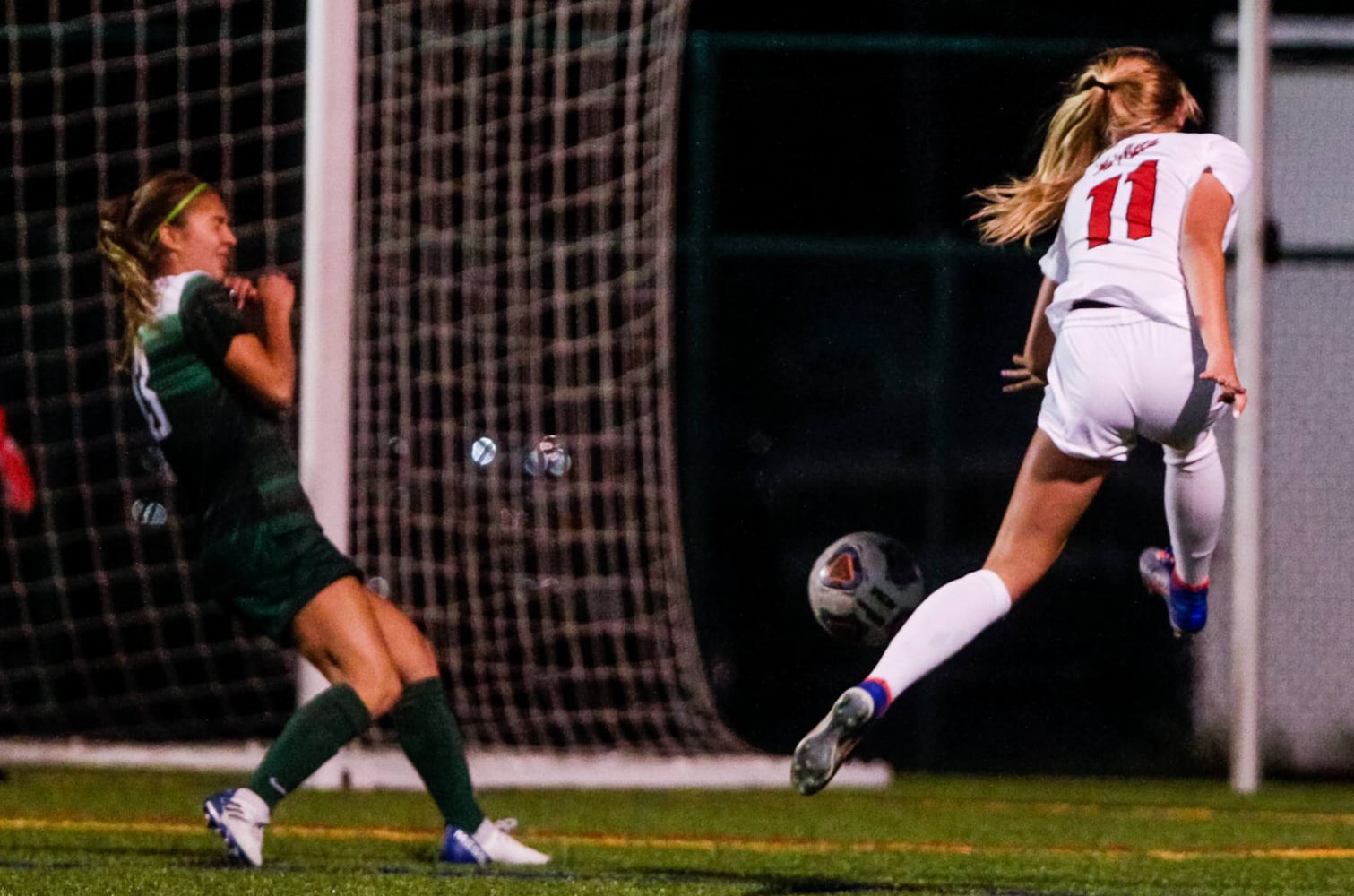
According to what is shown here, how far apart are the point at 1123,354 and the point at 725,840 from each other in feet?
6.72

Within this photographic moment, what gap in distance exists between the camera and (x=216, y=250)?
5000mm

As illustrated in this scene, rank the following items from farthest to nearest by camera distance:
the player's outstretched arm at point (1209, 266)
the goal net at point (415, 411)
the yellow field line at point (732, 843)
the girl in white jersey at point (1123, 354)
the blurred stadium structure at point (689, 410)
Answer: the blurred stadium structure at point (689, 410) < the goal net at point (415, 411) < the yellow field line at point (732, 843) < the girl in white jersey at point (1123, 354) < the player's outstretched arm at point (1209, 266)

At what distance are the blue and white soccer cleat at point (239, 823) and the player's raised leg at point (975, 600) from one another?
4.12 ft

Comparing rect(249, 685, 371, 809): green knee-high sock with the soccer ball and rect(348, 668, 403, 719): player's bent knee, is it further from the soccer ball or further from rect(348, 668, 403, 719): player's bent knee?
the soccer ball

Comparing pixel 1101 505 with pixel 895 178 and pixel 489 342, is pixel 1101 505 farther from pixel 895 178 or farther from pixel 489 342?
pixel 489 342

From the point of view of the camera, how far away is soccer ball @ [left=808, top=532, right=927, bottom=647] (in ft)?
15.0

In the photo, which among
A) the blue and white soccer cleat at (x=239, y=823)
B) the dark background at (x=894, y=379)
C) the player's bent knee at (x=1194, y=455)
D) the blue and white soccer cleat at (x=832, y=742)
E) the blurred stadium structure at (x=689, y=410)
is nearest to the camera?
the blue and white soccer cleat at (x=832, y=742)

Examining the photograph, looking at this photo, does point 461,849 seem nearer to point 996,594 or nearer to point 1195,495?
point 996,594

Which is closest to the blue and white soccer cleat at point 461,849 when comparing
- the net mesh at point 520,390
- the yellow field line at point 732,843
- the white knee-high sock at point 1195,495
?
the yellow field line at point 732,843

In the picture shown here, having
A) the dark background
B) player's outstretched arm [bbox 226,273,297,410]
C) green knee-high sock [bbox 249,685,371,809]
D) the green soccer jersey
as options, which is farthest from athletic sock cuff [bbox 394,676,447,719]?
the dark background

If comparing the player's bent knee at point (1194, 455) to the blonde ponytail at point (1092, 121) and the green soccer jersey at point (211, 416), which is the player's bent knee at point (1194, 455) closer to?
the blonde ponytail at point (1092, 121)

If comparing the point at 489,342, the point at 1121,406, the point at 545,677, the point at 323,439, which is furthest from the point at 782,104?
the point at 1121,406

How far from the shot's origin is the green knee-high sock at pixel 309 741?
4.80 m

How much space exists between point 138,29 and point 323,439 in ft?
6.04
